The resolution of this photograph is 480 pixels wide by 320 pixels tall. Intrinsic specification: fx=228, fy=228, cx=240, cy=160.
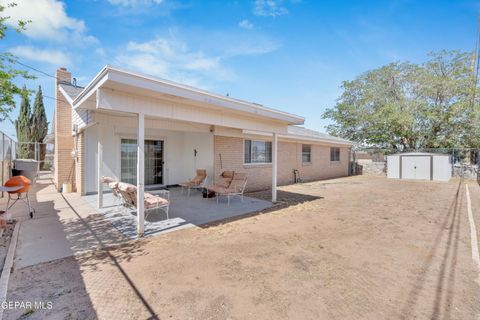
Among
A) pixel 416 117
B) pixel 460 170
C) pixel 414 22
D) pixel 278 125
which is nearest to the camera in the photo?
pixel 278 125

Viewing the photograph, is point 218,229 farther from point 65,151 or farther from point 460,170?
point 460,170

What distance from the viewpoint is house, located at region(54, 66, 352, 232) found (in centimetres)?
464

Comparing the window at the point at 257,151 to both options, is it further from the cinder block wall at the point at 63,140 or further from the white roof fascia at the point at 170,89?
the cinder block wall at the point at 63,140

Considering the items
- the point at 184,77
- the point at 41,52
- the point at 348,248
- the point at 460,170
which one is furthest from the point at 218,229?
the point at 460,170

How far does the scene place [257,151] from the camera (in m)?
11.7

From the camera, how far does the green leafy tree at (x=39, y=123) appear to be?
2083 cm

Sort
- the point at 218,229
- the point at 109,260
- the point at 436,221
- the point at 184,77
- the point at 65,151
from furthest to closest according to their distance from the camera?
the point at 184,77
the point at 65,151
the point at 436,221
the point at 218,229
the point at 109,260

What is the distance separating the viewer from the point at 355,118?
2475 cm

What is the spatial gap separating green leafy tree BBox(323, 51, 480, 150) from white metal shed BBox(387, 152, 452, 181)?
11.6ft

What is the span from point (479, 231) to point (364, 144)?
833 inches

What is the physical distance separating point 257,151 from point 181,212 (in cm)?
598

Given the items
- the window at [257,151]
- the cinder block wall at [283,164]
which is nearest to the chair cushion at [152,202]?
the cinder block wall at [283,164]

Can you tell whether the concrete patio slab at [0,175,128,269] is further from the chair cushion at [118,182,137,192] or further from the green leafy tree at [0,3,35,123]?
the green leafy tree at [0,3,35,123]

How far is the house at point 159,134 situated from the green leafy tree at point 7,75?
1.23m
